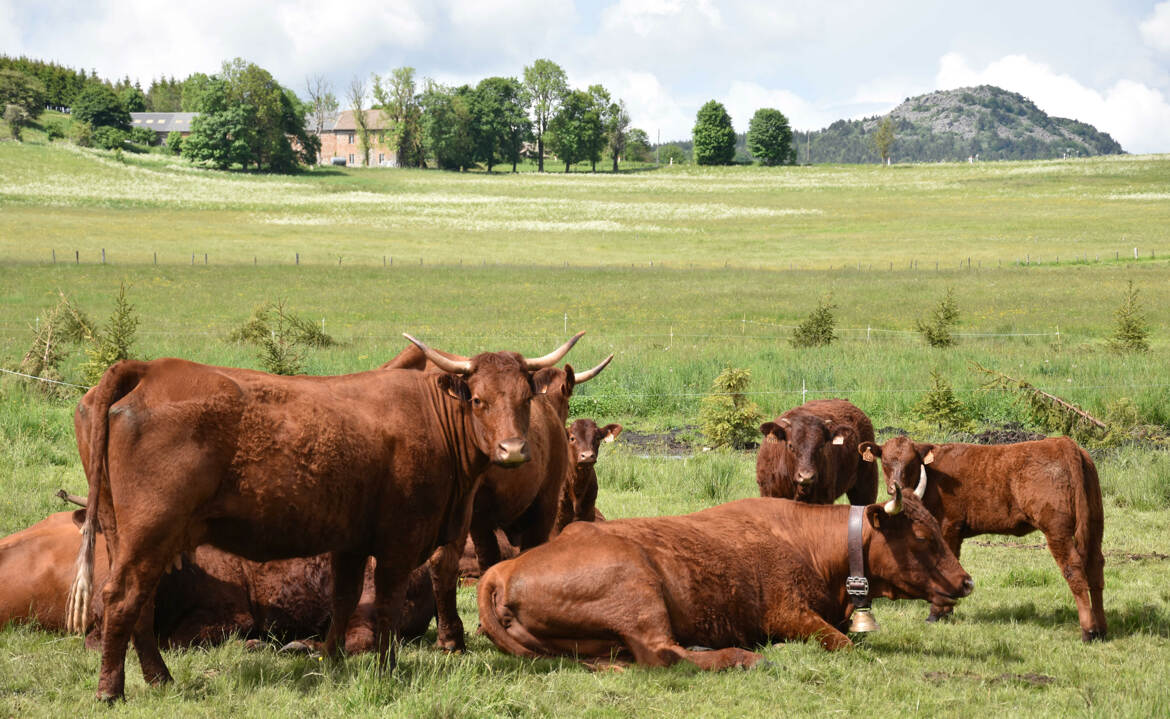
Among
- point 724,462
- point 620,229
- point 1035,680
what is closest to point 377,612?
point 1035,680

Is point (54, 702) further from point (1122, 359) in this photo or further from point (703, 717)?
point (1122, 359)

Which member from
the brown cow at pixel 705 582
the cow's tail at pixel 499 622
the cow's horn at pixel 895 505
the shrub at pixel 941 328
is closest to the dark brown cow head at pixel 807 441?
the brown cow at pixel 705 582

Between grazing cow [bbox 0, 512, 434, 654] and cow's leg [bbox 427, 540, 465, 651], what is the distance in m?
0.30

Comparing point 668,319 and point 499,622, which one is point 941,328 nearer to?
point 668,319

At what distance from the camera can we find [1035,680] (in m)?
6.36

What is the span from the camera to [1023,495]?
8.24 metres

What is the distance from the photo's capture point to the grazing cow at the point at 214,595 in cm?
697

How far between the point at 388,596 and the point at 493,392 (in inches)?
55.9

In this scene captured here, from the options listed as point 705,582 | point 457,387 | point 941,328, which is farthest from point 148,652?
point 941,328

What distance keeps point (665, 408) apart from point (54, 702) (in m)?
14.0

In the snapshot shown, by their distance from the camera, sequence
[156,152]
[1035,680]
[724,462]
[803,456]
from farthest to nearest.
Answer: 1. [156,152]
2. [724,462]
3. [803,456]
4. [1035,680]

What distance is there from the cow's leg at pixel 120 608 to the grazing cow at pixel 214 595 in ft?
4.14

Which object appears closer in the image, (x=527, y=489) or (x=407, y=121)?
(x=527, y=489)

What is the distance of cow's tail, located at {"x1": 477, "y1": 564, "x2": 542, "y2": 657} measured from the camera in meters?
6.71
